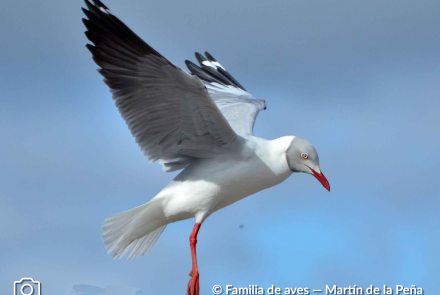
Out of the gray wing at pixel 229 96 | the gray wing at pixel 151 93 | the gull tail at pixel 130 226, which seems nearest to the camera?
the gray wing at pixel 151 93

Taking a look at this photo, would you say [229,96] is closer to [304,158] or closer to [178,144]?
[178,144]

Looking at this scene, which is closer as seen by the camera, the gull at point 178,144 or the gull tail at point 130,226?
the gull at point 178,144

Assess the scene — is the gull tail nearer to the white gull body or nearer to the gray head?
the white gull body

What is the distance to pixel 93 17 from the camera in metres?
5.30

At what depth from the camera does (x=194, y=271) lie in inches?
223

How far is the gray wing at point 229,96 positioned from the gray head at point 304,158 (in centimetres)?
100

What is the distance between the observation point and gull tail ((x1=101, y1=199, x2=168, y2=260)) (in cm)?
579

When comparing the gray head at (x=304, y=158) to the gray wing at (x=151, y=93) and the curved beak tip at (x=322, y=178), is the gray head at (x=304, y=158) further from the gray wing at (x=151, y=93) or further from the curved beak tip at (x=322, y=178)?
the gray wing at (x=151, y=93)

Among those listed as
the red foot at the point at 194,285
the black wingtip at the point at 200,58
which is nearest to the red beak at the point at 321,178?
the red foot at the point at 194,285

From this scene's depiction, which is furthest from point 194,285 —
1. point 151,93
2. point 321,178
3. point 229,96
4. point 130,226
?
point 229,96

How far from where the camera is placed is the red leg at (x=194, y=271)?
5598mm

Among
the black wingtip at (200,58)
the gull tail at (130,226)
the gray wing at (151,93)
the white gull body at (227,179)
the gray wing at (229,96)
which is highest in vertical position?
the black wingtip at (200,58)

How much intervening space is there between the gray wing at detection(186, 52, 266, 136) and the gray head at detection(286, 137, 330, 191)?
100 centimetres

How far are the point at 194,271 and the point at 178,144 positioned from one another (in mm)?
1166
